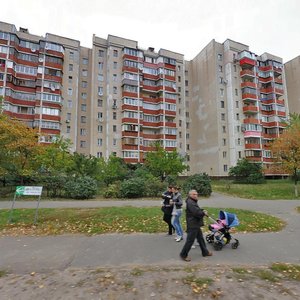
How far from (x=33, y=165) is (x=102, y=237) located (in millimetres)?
17983

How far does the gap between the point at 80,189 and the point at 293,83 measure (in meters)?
58.8

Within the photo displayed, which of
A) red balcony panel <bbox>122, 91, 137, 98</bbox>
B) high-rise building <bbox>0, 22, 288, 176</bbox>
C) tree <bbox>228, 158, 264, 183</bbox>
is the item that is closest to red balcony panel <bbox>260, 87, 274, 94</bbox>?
high-rise building <bbox>0, 22, 288, 176</bbox>

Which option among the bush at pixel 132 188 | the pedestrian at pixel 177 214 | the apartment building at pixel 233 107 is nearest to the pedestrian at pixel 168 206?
the pedestrian at pixel 177 214

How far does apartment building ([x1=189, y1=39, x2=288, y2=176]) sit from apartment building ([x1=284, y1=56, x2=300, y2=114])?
357 cm

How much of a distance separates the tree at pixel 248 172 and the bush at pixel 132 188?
Result: 24245 mm

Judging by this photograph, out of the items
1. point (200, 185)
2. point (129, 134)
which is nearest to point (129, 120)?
point (129, 134)

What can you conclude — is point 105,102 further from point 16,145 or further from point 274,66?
point 274,66

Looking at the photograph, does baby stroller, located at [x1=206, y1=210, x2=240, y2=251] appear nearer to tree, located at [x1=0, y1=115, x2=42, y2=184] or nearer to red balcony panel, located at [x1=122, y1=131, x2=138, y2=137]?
tree, located at [x1=0, y1=115, x2=42, y2=184]

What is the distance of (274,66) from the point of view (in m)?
55.4

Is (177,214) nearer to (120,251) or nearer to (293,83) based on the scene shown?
(120,251)

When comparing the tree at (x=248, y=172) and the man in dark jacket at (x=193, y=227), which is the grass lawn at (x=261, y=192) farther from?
the man in dark jacket at (x=193, y=227)

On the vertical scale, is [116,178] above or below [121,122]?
below

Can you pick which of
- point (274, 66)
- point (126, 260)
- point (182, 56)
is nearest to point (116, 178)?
point (126, 260)

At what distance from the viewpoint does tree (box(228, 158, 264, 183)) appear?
38.6 meters
